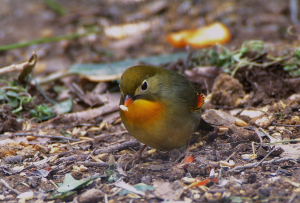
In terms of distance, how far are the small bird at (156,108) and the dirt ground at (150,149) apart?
0.28m

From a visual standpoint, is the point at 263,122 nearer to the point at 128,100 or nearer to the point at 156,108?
the point at 156,108

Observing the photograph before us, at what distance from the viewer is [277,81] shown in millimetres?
4980

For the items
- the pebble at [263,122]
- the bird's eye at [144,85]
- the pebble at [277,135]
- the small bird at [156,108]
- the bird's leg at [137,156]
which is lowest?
the pebble at [277,135]

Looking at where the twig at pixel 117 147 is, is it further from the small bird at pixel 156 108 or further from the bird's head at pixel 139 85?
the bird's head at pixel 139 85

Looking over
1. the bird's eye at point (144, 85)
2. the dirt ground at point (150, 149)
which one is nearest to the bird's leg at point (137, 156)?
the dirt ground at point (150, 149)

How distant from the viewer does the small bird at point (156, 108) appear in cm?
344

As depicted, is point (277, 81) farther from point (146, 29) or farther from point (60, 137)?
point (146, 29)

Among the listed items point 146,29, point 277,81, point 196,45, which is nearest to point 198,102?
point 277,81

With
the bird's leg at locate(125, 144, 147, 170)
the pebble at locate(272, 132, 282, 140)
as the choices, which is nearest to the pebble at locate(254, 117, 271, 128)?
the pebble at locate(272, 132, 282, 140)

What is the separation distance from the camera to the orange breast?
348 centimetres

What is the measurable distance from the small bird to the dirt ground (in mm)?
281

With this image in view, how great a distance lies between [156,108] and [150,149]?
89 cm

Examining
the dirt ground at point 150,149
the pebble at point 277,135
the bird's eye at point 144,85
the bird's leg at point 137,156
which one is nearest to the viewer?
the dirt ground at point 150,149

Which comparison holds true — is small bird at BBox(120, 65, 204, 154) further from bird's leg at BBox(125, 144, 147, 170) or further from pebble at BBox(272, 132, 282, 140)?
pebble at BBox(272, 132, 282, 140)
